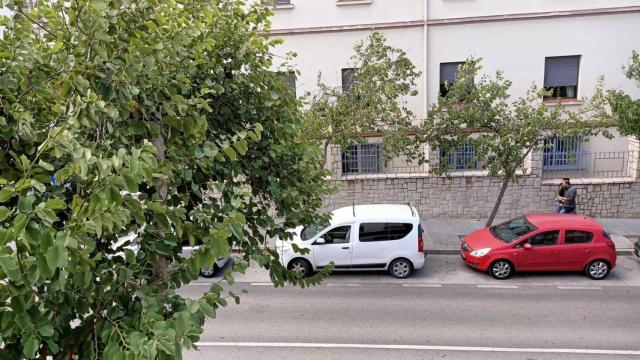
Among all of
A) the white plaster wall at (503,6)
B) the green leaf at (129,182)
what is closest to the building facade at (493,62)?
the white plaster wall at (503,6)

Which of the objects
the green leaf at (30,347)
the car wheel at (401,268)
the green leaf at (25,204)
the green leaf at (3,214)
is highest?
the green leaf at (25,204)

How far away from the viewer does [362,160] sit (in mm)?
16016

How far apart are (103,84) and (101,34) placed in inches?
12.1

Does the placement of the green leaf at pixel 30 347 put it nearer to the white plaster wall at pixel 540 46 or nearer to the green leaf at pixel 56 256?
the green leaf at pixel 56 256

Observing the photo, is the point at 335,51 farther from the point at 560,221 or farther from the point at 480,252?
the point at 560,221

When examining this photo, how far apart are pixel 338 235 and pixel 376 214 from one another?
1037 mm

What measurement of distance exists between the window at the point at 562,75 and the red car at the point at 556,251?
692 centimetres

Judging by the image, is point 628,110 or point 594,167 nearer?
point 628,110

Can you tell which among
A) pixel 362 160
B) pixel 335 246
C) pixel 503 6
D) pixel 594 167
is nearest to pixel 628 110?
pixel 594 167

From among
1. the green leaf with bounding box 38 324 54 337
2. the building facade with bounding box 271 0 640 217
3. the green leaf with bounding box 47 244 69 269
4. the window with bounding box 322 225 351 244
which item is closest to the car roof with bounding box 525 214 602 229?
the building facade with bounding box 271 0 640 217

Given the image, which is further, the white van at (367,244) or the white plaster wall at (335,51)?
the white plaster wall at (335,51)

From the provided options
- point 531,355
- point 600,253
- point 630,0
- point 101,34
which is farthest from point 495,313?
point 630,0

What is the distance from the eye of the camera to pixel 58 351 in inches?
106

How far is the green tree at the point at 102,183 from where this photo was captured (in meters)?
1.99
